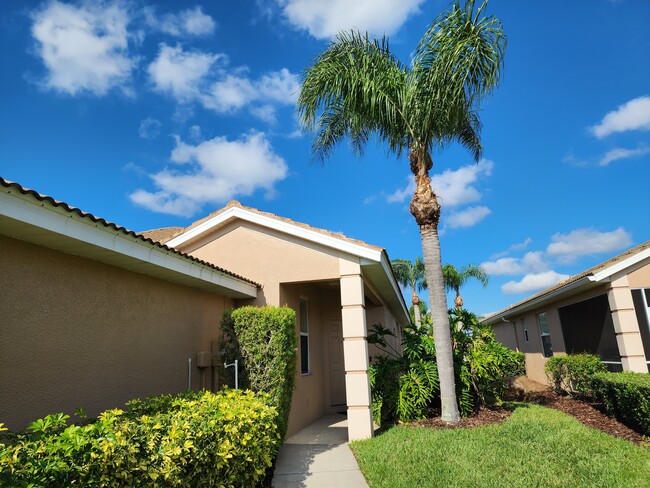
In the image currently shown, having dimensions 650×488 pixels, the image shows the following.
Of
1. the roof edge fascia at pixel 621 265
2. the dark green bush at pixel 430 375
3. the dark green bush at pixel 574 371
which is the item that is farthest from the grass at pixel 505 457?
the dark green bush at pixel 574 371

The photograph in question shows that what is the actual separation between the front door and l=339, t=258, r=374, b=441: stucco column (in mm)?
4178

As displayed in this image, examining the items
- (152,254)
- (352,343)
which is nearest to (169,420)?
(152,254)

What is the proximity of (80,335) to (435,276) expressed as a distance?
22.4ft

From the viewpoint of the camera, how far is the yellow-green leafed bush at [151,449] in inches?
107

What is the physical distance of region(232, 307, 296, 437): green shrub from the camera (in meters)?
6.59

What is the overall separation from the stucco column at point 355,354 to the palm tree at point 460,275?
2442 centimetres

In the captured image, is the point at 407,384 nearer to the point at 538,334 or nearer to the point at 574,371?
the point at 574,371

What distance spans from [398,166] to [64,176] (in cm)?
754

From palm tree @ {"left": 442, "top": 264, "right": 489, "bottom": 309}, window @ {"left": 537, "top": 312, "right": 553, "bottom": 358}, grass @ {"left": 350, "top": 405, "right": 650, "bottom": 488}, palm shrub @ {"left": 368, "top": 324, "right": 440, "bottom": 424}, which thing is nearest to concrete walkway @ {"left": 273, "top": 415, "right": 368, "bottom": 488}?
grass @ {"left": 350, "top": 405, "right": 650, "bottom": 488}

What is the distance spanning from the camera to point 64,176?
28.0 feet

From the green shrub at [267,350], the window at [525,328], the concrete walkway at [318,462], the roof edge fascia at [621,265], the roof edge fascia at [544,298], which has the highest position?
the roof edge fascia at [621,265]

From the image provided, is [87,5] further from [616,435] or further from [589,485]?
[616,435]

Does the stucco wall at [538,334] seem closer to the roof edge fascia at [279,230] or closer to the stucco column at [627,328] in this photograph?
the stucco column at [627,328]

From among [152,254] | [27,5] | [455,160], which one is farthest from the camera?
[455,160]
